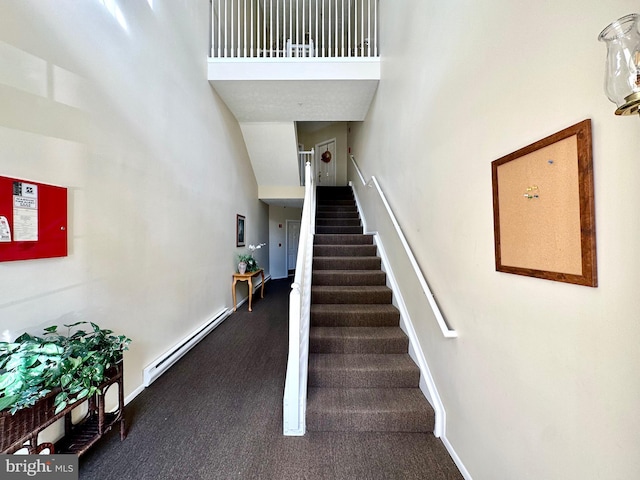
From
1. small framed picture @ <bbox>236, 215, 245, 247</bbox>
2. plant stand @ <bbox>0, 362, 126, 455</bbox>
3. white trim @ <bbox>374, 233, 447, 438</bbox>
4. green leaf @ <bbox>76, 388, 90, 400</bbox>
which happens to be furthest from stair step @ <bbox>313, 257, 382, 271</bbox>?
green leaf @ <bbox>76, 388, 90, 400</bbox>

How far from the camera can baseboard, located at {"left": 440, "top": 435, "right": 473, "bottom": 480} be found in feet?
4.51

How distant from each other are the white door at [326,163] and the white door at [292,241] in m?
1.53

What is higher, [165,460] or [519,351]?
[519,351]

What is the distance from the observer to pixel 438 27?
5.59 feet

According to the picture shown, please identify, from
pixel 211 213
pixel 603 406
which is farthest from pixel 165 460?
pixel 211 213

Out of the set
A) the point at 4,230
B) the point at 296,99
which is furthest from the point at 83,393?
the point at 296,99

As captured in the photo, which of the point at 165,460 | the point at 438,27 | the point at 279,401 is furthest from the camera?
the point at 279,401

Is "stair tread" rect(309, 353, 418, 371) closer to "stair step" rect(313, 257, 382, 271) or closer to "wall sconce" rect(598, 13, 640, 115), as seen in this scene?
"stair step" rect(313, 257, 382, 271)

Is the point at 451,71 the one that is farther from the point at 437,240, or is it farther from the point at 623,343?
the point at 623,343

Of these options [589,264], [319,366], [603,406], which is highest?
[589,264]

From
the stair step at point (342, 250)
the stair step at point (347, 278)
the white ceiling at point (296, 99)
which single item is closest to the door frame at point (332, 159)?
the white ceiling at point (296, 99)

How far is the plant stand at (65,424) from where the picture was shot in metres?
1.05

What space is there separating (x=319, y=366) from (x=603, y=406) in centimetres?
161

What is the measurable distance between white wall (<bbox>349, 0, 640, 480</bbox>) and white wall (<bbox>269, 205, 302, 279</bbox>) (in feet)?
19.2
